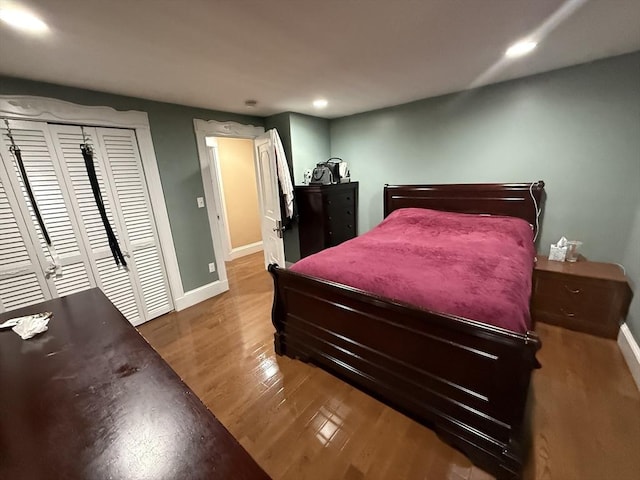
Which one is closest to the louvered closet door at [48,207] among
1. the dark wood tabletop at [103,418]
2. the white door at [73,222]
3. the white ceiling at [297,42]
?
the white door at [73,222]

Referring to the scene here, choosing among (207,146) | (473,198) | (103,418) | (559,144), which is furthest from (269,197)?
(559,144)

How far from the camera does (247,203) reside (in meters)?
5.00

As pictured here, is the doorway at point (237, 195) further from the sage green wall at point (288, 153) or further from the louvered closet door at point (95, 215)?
the louvered closet door at point (95, 215)

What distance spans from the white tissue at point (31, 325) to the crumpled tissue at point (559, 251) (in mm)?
3686

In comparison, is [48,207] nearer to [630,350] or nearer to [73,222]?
[73,222]

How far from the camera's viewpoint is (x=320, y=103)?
3006mm

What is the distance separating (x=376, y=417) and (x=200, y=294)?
8.01ft

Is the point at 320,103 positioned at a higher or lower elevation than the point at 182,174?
higher

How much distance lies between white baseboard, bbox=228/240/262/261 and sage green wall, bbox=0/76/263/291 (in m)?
1.53

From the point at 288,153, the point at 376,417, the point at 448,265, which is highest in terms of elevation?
the point at 288,153

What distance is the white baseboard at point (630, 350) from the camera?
1.73 m

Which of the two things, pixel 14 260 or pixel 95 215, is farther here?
pixel 95 215

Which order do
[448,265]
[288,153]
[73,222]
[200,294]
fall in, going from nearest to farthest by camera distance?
1. [448,265]
2. [73,222]
3. [200,294]
4. [288,153]

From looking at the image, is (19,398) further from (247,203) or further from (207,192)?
(247,203)
